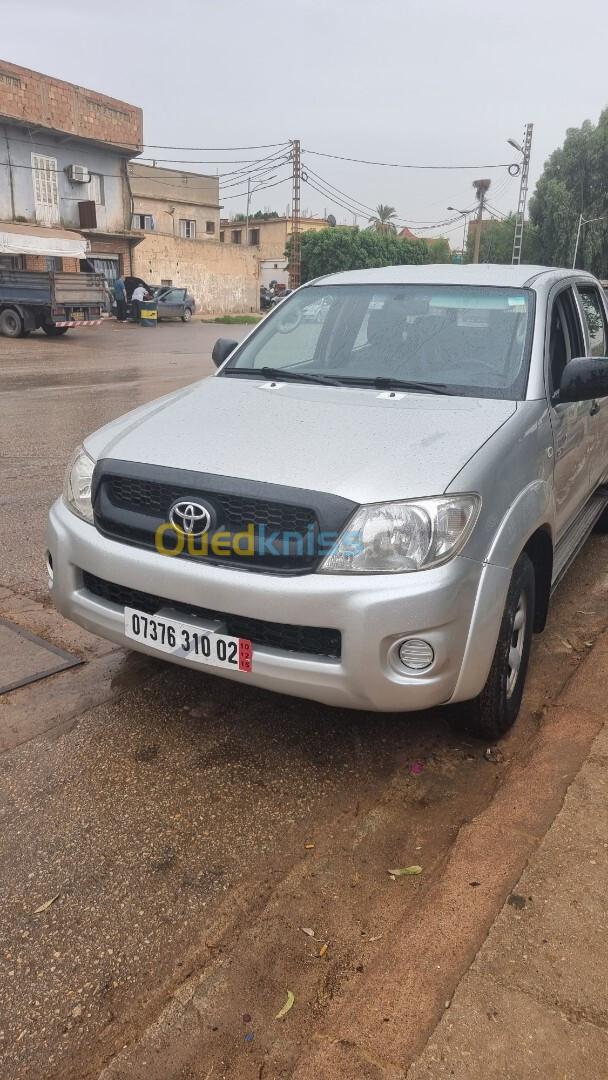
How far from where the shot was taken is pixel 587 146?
49469 millimetres

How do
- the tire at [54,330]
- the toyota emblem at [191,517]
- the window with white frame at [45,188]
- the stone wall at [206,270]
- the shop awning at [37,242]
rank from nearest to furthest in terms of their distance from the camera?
1. the toyota emblem at [191,517]
2. the tire at [54,330]
3. the shop awning at [37,242]
4. the window with white frame at [45,188]
5. the stone wall at [206,270]

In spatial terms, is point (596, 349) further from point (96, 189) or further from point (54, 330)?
point (96, 189)

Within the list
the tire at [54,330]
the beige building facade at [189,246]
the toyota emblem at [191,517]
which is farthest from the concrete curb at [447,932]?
the beige building facade at [189,246]

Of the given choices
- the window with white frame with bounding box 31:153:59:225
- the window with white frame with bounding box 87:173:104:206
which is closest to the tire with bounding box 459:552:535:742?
the window with white frame with bounding box 31:153:59:225

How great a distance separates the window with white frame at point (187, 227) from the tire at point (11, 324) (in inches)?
1200

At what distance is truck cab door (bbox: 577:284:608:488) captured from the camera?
4324 millimetres

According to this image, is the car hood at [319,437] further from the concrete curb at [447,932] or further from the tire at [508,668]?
the concrete curb at [447,932]

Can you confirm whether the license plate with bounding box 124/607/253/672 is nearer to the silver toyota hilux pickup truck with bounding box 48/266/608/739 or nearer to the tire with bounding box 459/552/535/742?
the silver toyota hilux pickup truck with bounding box 48/266/608/739

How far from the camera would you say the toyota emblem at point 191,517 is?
265cm

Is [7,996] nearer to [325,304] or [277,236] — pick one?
[325,304]

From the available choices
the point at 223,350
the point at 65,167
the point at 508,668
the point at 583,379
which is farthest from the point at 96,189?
the point at 508,668

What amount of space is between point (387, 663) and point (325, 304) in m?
2.37

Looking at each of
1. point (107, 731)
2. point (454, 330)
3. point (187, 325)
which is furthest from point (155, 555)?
point (187, 325)

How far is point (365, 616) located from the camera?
243 cm
